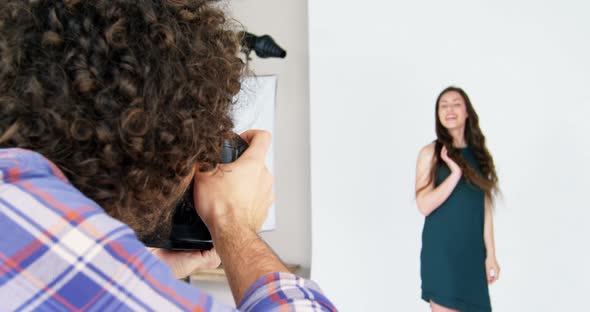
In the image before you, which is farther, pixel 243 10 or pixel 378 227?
pixel 243 10

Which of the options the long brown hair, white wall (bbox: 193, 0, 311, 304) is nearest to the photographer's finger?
the long brown hair

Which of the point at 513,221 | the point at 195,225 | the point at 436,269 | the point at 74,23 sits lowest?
the point at 436,269

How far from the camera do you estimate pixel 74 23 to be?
47 cm

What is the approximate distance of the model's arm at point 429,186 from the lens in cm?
142

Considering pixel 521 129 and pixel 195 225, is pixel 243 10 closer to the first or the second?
pixel 521 129

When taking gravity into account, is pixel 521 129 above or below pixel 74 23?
below

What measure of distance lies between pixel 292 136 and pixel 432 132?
558 millimetres

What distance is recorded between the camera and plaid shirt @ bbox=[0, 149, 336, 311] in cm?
35

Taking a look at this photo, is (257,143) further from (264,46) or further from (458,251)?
(264,46)

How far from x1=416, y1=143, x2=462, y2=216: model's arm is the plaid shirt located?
112 centimetres

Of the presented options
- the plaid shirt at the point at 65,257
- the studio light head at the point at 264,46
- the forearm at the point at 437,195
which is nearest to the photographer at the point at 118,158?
the plaid shirt at the point at 65,257

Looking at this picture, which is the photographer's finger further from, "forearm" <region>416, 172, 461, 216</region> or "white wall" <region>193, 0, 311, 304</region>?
"white wall" <region>193, 0, 311, 304</region>

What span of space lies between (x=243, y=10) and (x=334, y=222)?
0.90 m

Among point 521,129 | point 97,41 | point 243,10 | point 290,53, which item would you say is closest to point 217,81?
point 97,41
